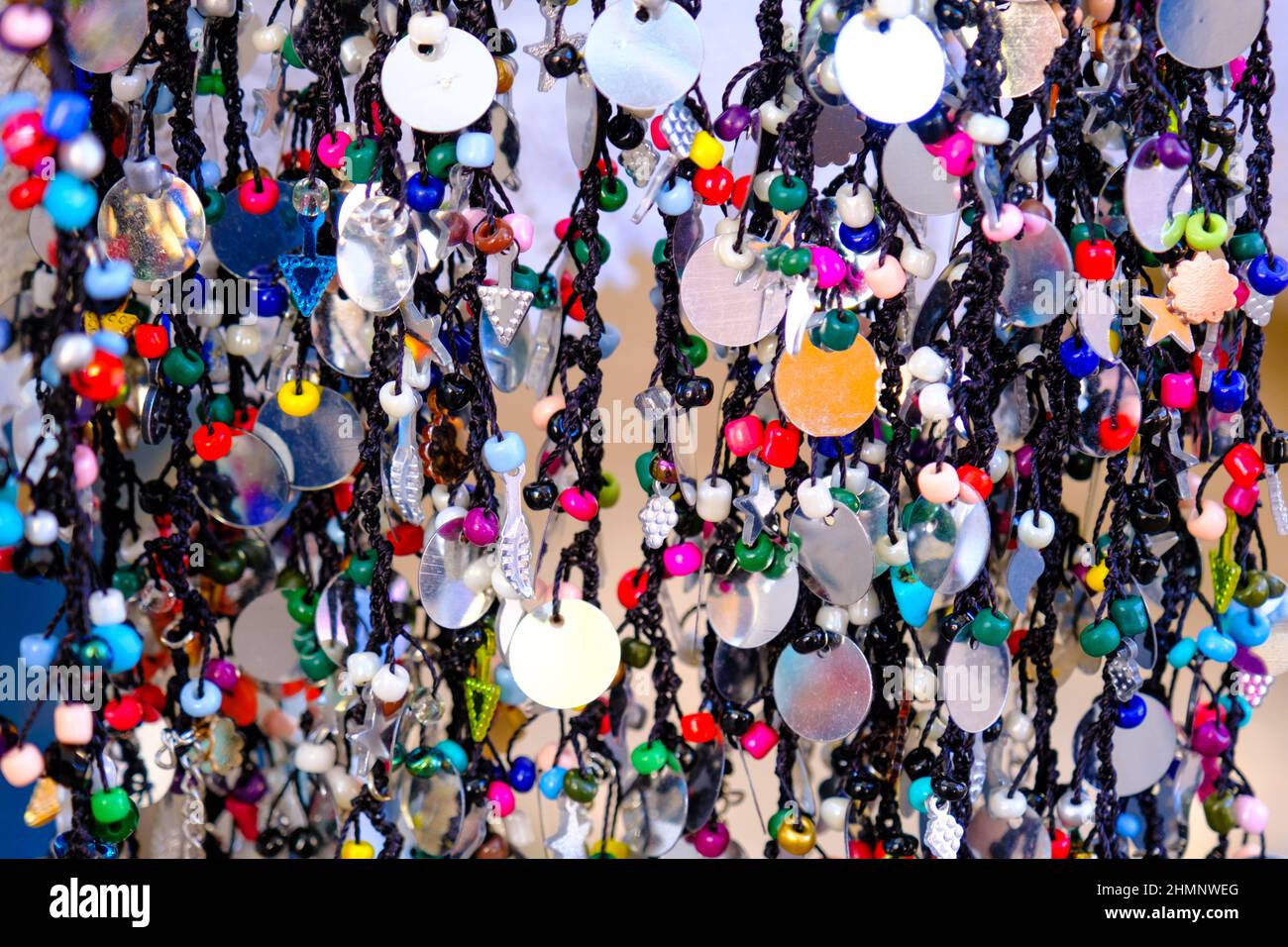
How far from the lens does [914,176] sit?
69 centimetres

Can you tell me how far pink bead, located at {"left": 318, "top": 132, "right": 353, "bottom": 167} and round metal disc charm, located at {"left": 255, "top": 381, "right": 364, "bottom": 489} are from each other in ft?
0.50

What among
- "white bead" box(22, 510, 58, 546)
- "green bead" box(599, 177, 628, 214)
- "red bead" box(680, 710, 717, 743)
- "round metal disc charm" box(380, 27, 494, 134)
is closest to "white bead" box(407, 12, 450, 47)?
"round metal disc charm" box(380, 27, 494, 134)

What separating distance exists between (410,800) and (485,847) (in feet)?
0.26

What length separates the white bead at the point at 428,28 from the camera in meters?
0.64

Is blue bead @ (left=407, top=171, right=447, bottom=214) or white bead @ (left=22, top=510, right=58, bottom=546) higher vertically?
blue bead @ (left=407, top=171, right=447, bottom=214)

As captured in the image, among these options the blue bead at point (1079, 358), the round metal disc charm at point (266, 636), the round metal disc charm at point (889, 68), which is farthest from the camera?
the round metal disc charm at point (266, 636)

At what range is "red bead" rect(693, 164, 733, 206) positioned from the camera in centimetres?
70

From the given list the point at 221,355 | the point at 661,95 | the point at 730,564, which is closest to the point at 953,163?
the point at 661,95

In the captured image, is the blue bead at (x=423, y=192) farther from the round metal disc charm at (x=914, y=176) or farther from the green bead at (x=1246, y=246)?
the green bead at (x=1246, y=246)

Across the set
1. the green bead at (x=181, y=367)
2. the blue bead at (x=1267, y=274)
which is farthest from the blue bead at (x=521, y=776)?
the blue bead at (x=1267, y=274)

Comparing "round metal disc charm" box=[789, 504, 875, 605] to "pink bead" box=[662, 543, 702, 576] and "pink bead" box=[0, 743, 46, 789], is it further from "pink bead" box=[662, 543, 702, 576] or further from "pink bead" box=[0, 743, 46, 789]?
"pink bead" box=[0, 743, 46, 789]

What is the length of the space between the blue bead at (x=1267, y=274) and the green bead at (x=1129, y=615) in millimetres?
199

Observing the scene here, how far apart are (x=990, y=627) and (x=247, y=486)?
1.54 feet

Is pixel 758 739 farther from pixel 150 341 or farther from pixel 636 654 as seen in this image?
pixel 150 341
